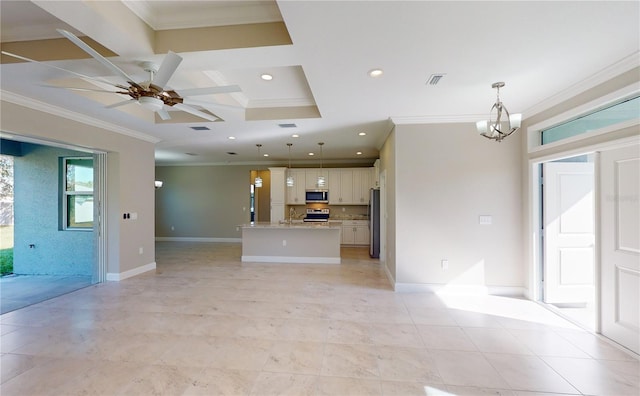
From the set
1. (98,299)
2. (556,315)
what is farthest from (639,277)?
(98,299)

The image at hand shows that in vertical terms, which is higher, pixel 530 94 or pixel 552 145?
pixel 530 94

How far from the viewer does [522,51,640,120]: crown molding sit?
2.44 m

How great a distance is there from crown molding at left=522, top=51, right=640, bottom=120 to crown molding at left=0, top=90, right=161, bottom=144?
6428 millimetres

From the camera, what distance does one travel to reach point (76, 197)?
5.40 meters

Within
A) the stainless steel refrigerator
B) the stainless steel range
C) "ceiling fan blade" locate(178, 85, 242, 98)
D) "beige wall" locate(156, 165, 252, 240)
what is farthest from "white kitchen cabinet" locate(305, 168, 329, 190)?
"ceiling fan blade" locate(178, 85, 242, 98)

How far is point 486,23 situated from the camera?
1981mm

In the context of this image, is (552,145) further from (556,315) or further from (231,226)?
(231,226)

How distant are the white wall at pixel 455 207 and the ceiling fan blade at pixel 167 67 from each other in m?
3.19

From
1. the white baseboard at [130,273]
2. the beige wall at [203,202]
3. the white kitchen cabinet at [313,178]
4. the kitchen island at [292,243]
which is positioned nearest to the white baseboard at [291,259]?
the kitchen island at [292,243]

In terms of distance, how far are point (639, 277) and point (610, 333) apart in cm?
71

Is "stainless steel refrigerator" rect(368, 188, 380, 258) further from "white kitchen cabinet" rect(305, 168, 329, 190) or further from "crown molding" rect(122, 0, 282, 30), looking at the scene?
"crown molding" rect(122, 0, 282, 30)

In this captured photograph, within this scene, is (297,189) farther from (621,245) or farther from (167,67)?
(621,245)

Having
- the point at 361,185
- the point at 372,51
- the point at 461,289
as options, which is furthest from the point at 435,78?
the point at 361,185

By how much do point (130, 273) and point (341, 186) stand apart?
579 centimetres
